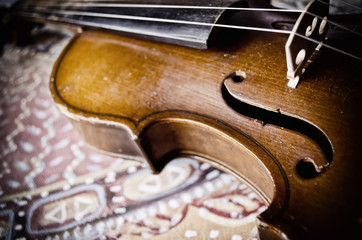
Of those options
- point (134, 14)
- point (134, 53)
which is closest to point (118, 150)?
point (134, 53)

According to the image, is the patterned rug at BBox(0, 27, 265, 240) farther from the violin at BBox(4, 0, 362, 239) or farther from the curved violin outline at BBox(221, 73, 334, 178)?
the curved violin outline at BBox(221, 73, 334, 178)

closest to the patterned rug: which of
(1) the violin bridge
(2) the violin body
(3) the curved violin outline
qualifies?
(2) the violin body

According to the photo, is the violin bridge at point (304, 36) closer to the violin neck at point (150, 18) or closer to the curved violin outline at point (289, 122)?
the curved violin outline at point (289, 122)

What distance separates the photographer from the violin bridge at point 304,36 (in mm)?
543

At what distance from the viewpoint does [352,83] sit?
614mm

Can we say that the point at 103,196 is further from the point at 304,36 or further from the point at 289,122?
the point at 304,36

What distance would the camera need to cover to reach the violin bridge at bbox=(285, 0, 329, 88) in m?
0.54

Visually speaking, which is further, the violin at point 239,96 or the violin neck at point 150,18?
the violin neck at point 150,18

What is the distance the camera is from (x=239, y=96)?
0.70 meters

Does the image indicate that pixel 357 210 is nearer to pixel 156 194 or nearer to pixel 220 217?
pixel 220 217

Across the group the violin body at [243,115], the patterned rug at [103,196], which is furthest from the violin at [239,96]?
the patterned rug at [103,196]

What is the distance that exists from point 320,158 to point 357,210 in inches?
4.6

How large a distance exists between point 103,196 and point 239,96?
707 millimetres

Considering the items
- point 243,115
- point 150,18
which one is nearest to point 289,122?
point 243,115
